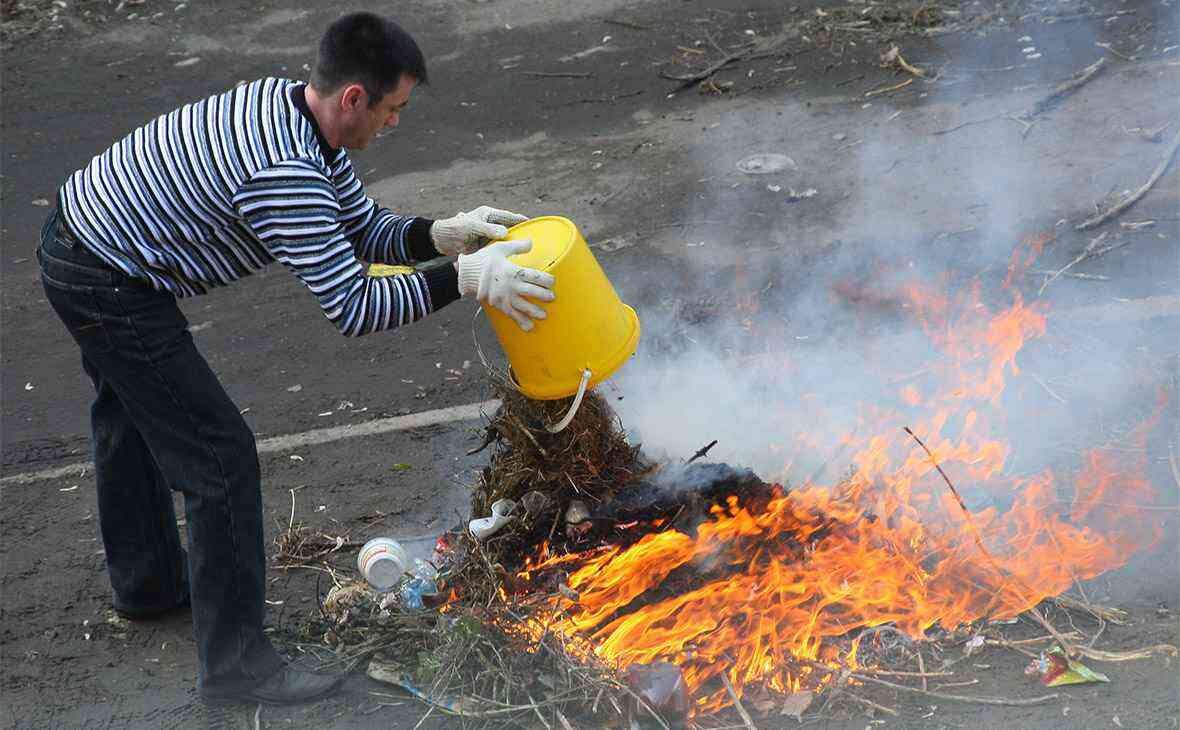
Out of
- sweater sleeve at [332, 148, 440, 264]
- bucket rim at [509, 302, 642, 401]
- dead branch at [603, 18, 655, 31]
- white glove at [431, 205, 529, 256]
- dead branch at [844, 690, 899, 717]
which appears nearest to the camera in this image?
dead branch at [844, 690, 899, 717]

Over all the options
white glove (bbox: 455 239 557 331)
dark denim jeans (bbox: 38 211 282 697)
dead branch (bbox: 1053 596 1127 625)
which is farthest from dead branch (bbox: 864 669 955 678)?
dark denim jeans (bbox: 38 211 282 697)

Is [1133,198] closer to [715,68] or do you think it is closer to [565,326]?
[715,68]

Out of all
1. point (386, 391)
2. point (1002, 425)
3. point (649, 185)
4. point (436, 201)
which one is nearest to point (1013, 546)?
point (1002, 425)

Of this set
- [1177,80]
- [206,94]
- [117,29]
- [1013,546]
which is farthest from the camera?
[117,29]

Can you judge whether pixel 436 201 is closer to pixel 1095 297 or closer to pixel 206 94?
pixel 206 94

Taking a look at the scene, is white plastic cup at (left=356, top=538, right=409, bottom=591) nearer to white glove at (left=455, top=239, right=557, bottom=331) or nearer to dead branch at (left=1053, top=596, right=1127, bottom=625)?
white glove at (left=455, top=239, right=557, bottom=331)

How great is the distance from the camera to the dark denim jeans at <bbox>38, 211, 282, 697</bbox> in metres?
3.36

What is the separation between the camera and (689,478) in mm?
3834

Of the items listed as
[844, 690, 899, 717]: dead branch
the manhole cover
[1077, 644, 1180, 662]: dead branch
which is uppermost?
[1077, 644, 1180, 662]: dead branch

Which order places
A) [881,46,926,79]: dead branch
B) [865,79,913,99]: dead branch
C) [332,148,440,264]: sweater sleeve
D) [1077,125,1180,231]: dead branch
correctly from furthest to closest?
[881,46,926,79]: dead branch → [865,79,913,99]: dead branch → [1077,125,1180,231]: dead branch → [332,148,440,264]: sweater sleeve

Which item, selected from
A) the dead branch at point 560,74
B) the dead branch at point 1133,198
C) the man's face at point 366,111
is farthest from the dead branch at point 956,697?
the dead branch at point 560,74

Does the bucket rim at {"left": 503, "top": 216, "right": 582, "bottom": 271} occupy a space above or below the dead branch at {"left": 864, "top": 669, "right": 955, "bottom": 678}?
above

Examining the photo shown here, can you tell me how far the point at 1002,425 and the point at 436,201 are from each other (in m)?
3.97

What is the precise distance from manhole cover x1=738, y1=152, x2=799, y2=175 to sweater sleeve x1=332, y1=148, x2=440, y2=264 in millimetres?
3475
